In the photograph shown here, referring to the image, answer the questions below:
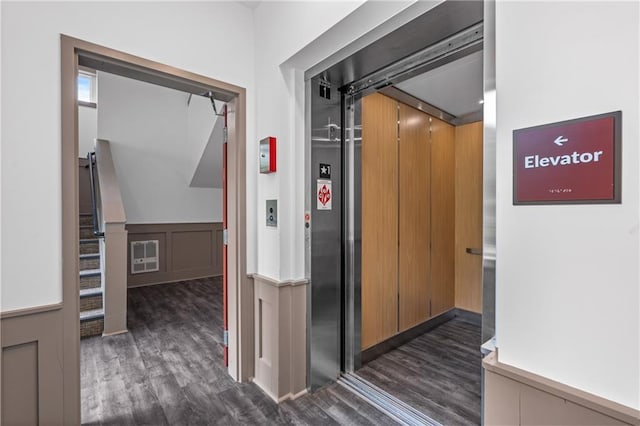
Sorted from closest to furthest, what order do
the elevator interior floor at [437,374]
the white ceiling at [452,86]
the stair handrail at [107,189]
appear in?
the elevator interior floor at [437,374], the white ceiling at [452,86], the stair handrail at [107,189]

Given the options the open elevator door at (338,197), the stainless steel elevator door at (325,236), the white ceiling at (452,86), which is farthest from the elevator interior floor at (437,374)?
the white ceiling at (452,86)

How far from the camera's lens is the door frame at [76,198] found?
5.35 ft

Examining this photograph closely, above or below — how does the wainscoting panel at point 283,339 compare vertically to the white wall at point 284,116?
below

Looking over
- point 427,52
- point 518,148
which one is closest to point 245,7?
point 427,52

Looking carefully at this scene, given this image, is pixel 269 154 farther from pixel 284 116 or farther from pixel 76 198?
pixel 76 198

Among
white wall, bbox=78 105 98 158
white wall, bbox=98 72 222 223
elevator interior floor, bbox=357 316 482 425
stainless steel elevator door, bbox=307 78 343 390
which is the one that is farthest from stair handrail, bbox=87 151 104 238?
elevator interior floor, bbox=357 316 482 425

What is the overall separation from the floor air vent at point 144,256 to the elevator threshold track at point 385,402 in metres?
4.46

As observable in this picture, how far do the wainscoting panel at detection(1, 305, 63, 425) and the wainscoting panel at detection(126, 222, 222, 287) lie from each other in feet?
13.6

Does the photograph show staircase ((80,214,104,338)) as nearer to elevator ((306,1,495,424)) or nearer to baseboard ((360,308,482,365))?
elevator ((306,1,495,424))

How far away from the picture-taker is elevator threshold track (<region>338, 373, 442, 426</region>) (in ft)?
6.41

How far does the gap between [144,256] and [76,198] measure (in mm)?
4281

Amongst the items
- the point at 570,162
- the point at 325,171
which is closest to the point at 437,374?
the point at 325,171

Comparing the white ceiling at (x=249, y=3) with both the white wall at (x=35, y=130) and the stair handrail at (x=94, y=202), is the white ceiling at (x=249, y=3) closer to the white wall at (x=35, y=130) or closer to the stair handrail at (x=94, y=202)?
the white wall at (x=35, y=130)

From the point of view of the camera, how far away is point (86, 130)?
19.3 ft
